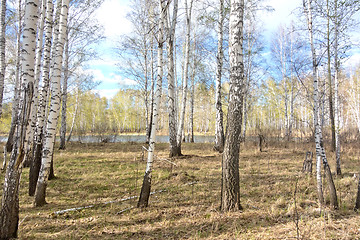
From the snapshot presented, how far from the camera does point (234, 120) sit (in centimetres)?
369

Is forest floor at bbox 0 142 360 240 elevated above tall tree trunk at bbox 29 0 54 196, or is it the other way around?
tall tree trunk at bbox 29 0 54 196

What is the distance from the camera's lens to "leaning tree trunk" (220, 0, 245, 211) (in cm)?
368

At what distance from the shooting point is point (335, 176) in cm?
665

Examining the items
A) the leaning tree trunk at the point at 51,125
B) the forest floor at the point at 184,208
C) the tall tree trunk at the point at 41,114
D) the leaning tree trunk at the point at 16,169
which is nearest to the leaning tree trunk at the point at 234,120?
the forest floor at the point at 184,208

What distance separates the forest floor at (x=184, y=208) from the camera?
124 inches

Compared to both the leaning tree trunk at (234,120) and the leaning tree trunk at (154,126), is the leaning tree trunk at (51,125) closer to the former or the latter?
the leaning tree trunk at (154,126)

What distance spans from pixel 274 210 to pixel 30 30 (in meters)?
5.14

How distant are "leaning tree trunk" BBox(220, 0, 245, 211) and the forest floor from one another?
1.32ft

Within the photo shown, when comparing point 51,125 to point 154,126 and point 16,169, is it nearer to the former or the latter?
Answer: point 16,169

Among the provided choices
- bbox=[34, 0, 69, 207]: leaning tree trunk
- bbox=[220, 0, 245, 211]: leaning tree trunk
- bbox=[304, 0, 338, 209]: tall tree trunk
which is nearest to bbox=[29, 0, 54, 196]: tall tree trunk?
bbox=[34, 0, 69, 207]: leaning tree trunk

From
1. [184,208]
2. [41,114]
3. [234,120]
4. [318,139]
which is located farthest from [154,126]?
[318,139]

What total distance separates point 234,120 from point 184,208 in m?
2.08

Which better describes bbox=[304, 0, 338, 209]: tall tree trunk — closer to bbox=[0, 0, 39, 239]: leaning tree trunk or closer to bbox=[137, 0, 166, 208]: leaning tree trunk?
bbox=[137, 0, 166, 208]: leaning tree trunk

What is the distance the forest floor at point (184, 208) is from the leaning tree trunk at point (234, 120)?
40cm
